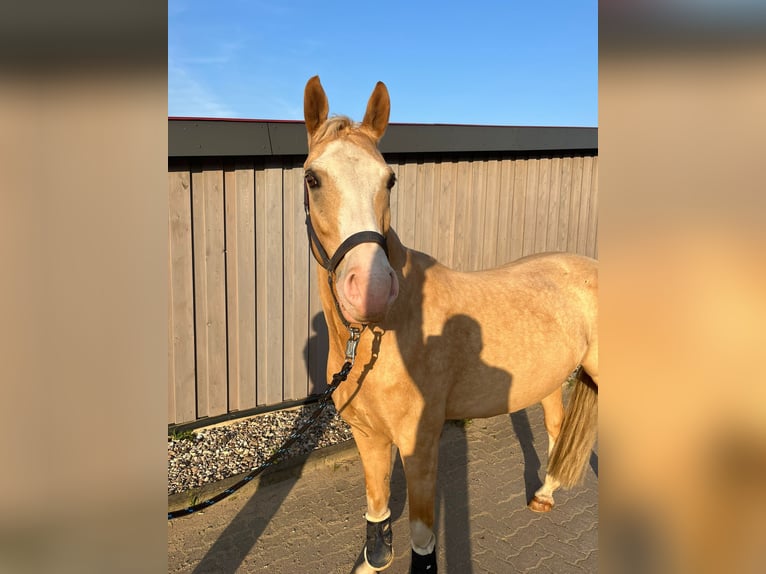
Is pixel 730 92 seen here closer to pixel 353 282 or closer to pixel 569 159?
pixel 353 282

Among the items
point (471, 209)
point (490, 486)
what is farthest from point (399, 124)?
point (490, 486)

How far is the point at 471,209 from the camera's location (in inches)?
232

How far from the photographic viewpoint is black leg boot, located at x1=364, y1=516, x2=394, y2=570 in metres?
2.74

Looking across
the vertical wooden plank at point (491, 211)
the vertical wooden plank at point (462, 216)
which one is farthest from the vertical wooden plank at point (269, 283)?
the vertical wooden plank at point (491, 211)

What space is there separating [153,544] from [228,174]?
4.18 meters

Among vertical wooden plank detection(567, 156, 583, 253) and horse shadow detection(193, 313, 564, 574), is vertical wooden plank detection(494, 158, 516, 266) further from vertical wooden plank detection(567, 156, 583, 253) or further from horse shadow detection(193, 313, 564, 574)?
horse shadow detection(193, 313, 564, 574)

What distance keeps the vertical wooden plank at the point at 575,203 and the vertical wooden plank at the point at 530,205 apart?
0.77 metres

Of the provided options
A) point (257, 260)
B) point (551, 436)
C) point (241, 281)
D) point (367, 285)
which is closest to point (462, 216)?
point (257, 260)

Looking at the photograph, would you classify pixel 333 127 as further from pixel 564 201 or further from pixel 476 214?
pixel 564 201

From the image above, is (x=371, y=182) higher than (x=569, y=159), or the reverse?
(x=569, y=159)

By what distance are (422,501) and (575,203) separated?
18.7ft

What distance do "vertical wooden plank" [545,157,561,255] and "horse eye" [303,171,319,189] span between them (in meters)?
5.38

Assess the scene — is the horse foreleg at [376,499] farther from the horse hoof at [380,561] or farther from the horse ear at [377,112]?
the horse ear at [377,112]

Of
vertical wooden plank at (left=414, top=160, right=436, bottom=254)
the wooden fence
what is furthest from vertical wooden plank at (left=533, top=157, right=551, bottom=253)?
vertical wooden plank at (left=414, top=160, right=436, bottom=254)
